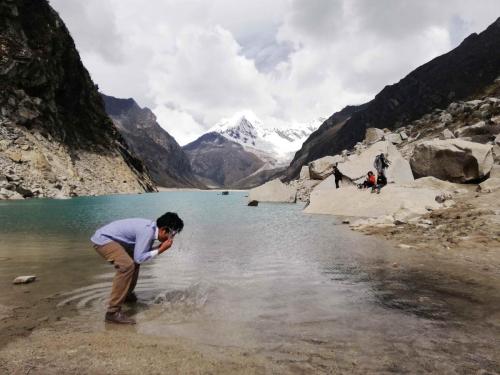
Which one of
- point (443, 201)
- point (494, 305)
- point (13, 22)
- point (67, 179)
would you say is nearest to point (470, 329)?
point (494, 305)

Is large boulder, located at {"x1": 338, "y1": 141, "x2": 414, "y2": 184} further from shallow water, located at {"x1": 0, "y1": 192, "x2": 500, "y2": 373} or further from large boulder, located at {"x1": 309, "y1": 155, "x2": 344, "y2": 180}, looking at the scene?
shallow water, located at {"x1": 0, "y1": 192, "x2": 500, "y2": 373}

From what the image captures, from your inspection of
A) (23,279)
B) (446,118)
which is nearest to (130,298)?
(23,279)

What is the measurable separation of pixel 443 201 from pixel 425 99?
17317 centimetres

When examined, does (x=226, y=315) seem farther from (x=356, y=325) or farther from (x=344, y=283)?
(x=344, y=283)

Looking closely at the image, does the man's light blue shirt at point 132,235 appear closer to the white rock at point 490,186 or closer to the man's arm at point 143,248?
the man's arm at point 143,248

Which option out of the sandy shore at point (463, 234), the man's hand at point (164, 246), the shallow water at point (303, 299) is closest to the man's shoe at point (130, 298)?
the shallow water at point (303, 299)

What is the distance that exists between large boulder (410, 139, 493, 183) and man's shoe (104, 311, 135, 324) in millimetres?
24794

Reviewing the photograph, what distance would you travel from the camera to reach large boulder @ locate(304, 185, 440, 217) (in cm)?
2250

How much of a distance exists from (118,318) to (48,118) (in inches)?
3956

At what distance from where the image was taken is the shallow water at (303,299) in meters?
6.01

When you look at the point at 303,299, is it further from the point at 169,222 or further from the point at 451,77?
the point at 451,77

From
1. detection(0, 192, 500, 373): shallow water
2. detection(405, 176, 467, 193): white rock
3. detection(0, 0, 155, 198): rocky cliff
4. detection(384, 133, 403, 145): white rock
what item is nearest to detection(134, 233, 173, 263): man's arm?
detection(0, 192, 500, 373): shallow water

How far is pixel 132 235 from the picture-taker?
26.0ft

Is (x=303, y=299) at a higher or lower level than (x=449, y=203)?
lower
